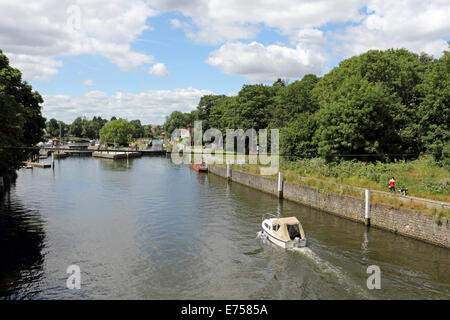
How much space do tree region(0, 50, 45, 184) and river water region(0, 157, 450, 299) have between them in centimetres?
619

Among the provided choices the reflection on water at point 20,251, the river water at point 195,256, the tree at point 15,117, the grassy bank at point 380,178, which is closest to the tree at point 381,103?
the grassy bank at point 380,178

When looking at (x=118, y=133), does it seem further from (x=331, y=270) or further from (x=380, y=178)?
(x=331, y=270)

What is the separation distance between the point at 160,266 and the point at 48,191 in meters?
36.6

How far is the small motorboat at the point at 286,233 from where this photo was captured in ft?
85.0

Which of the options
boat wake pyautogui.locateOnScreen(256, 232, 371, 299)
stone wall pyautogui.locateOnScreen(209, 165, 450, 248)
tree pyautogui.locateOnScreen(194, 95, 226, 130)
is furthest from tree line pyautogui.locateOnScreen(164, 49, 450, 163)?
tree pyautogui.locateOnScreen(194, 95, 226, 130)

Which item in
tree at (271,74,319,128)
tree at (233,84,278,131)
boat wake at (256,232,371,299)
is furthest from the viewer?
tree at (233,84,278,131)

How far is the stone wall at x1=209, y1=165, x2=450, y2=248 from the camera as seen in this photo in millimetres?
26328

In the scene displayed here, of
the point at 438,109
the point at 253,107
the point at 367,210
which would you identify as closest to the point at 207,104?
the point at 253,107

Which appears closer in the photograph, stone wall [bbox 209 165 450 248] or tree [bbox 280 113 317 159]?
stone wall [bbox 209 165 450 248]

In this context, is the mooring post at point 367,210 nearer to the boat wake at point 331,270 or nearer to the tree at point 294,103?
the boat wake at point 331,270

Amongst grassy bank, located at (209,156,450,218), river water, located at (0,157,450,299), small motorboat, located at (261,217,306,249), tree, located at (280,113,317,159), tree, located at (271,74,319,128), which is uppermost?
tree, located at (271,74,319,128)

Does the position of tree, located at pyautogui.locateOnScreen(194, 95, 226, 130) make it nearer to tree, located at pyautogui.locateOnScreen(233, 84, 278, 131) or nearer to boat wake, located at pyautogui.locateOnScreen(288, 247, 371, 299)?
tree, located at pyautogui.locateOnScreen(233, 84, 278, 131)
